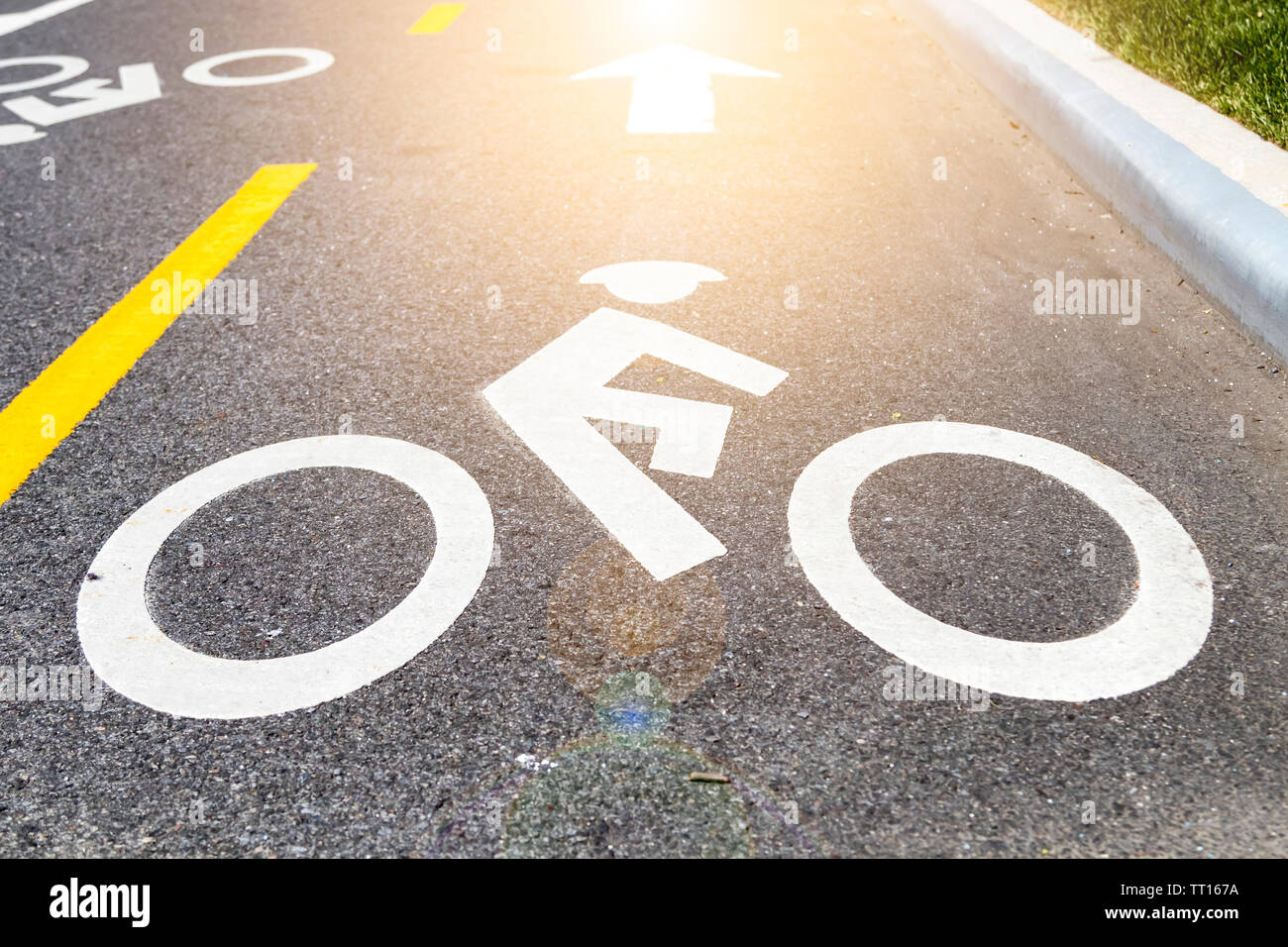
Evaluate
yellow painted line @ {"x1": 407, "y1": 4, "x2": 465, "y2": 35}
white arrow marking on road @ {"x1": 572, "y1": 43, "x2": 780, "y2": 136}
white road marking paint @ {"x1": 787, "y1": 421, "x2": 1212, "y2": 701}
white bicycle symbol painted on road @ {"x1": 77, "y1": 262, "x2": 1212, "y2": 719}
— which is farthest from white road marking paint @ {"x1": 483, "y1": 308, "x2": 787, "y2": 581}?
yellow painted line @ {"x1": 407, "y1": 4, "x2": 465, "y2": 35}

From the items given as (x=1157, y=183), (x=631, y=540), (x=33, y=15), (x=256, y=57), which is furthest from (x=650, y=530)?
(x=33, y=15)

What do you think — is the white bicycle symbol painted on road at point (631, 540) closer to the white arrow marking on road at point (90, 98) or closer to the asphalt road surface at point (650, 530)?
the asphalt road surface at point (650, 530)

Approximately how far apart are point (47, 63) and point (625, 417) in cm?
623

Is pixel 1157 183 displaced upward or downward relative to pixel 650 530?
upward

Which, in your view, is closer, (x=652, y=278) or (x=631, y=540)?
(x=631, y=540)

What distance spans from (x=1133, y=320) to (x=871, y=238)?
1138mm

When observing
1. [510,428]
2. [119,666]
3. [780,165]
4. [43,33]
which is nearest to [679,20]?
[780,165]

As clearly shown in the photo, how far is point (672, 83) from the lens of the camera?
6.43 m

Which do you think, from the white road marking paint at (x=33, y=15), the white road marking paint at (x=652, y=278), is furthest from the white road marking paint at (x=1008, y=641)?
the white road marking paint at (x=33, y=15)

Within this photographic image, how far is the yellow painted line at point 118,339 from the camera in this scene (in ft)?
10.7

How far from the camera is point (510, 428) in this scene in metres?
3.21

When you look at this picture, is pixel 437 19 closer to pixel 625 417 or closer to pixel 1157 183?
pixel 1157 183
